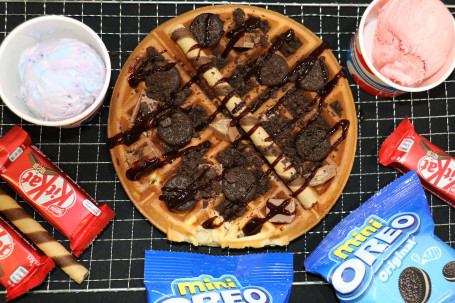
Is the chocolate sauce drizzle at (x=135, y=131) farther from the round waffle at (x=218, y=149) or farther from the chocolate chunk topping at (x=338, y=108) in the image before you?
the chocolate chunk topping at (x=338, y=108)

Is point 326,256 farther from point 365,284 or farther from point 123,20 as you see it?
point 123,20

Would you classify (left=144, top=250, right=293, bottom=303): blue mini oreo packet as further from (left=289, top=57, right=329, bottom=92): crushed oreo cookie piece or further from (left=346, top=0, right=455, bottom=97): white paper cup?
(left=346, top=0, right=455, bottom=97): white paper cup

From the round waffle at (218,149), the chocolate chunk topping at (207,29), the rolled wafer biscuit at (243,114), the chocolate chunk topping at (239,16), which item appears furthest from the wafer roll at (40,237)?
the chocolate chunk topping at (239,16)

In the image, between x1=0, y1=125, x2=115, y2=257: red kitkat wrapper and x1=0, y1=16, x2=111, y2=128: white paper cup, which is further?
x1=0, y1=125, x2=115, y2=257: red kitkat wrapper

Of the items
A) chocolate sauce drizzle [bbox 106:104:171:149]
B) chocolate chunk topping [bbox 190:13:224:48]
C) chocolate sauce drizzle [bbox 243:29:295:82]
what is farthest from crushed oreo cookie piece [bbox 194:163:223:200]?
chocolate chunk topping [bbox 190:13:224:48]

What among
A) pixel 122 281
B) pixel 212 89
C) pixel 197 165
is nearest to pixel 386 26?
pixel 212 89
